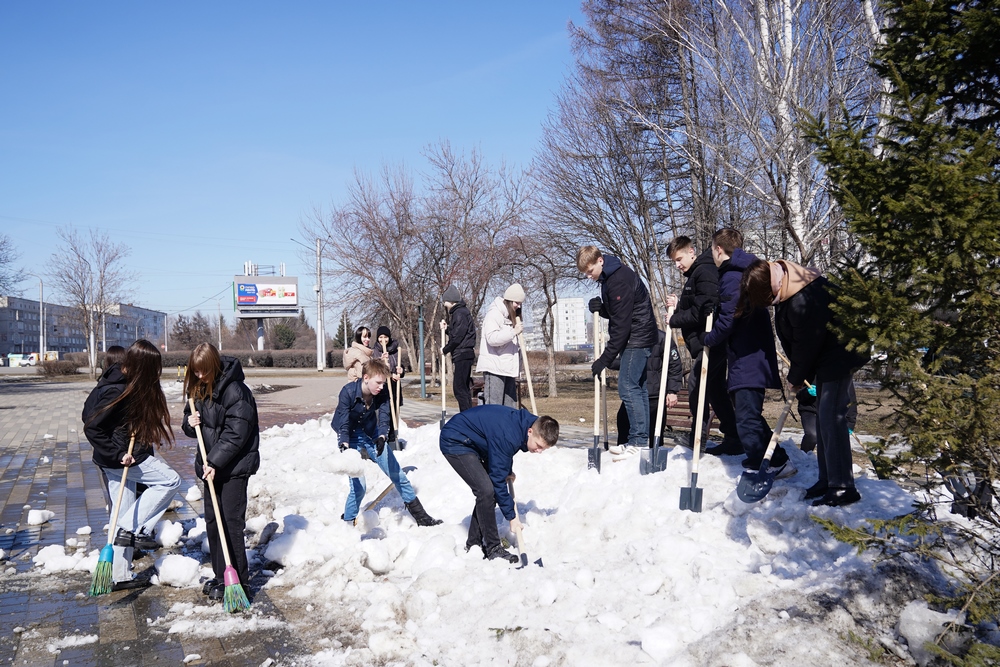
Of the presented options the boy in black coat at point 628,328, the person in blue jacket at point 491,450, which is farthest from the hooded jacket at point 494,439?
the boy in black coat at point 628,328

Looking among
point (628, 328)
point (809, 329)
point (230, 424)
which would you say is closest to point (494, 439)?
point (230, 424)

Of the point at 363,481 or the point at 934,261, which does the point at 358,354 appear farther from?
the point at 934,261

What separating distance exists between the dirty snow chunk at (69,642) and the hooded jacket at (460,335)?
5.84 m

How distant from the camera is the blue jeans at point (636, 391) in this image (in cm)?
739

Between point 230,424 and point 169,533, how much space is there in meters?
2.12

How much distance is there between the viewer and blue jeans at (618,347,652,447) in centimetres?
739

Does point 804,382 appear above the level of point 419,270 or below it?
below

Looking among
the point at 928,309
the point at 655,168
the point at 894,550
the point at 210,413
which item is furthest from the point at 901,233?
the point at 655,168

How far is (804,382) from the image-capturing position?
211 inches

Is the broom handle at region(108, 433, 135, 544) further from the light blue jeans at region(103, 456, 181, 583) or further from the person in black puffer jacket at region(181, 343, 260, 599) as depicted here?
the person in black puffer jacket at region(181, 343, 260, 599)

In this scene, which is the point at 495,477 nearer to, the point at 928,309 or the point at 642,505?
the point at 642,505

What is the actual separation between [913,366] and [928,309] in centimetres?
26

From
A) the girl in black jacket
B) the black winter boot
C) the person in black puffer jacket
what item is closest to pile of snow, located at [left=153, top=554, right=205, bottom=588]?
the girl in black jacket

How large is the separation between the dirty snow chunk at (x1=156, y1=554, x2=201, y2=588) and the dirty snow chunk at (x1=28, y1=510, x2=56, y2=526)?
2.47 meters
